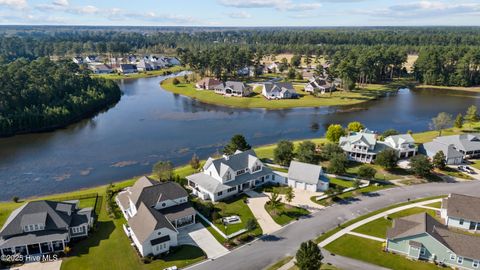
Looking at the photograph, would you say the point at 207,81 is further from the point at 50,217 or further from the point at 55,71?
the point at 50,217

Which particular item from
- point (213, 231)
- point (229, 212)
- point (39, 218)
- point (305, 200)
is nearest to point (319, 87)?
point (305, 200)

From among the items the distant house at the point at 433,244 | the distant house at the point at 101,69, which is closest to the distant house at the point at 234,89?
the distant house at the point at 101,69

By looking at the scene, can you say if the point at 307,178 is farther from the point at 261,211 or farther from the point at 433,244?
the point at 433,244

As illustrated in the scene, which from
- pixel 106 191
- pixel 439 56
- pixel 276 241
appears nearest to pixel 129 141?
pixel 106 191

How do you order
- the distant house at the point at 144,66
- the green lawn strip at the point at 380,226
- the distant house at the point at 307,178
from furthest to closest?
the distant house at the point at 144,66
the distant house at the point at 307,178
the green lawn strip at the point at 380,226

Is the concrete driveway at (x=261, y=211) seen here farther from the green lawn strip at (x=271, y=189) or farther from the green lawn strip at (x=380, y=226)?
the green lawn strip at (x=380, y=226)

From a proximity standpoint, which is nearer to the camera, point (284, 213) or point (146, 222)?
point (146, 222)

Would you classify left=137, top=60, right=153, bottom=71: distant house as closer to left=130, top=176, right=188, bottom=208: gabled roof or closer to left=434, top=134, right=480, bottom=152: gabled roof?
left=130, top=176, right=188, bottom=208: gabled roof
